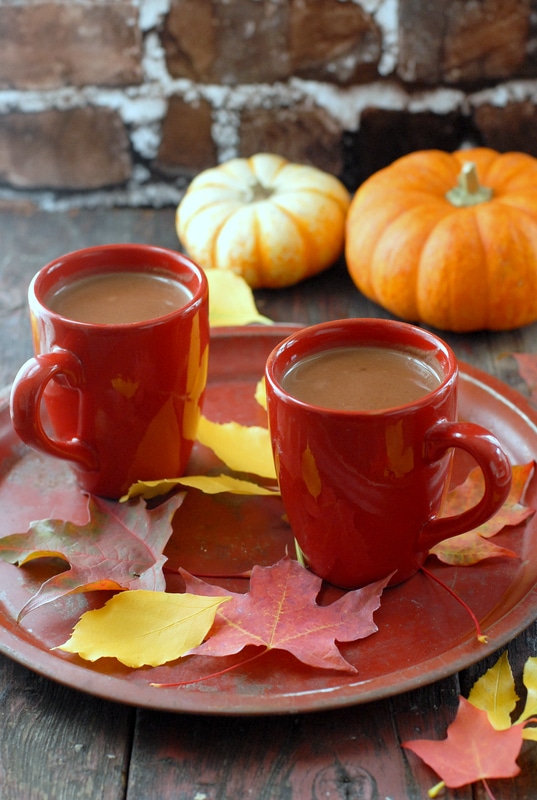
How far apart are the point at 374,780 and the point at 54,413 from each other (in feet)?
1.44

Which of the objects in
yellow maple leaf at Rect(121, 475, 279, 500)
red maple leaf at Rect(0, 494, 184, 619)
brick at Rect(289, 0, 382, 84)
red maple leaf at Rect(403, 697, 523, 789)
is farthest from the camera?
brick at Rect(289, 0, 382, 84)

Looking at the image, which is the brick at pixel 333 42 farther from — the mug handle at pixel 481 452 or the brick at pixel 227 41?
the mug handle at pixel 481 452

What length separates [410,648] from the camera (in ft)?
2.33

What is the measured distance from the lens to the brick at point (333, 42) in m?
1.55

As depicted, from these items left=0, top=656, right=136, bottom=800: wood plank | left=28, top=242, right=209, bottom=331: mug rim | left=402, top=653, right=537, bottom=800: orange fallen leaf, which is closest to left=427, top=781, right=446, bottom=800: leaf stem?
left=402, top=653, right=537, bottom=800: orange fallen leaf

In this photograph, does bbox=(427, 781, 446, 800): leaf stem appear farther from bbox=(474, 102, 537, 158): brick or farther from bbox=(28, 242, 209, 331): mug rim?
bbox=(474, 102, 537, 158): brick

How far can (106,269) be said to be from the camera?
937 millimetres

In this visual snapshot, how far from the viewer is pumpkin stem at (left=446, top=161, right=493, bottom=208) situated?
4.30 feet

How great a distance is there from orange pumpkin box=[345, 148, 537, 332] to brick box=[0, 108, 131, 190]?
55cm

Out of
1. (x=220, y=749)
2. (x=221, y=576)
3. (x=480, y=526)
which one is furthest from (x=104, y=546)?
(x=480, y=526)

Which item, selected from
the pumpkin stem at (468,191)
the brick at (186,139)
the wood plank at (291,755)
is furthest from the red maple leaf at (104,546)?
the brick at (186,139)

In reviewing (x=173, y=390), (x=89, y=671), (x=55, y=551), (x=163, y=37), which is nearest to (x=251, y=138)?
(x=163, y=37)

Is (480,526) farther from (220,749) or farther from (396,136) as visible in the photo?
(396,136)

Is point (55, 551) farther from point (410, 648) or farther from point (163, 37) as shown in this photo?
point (163, 37)
